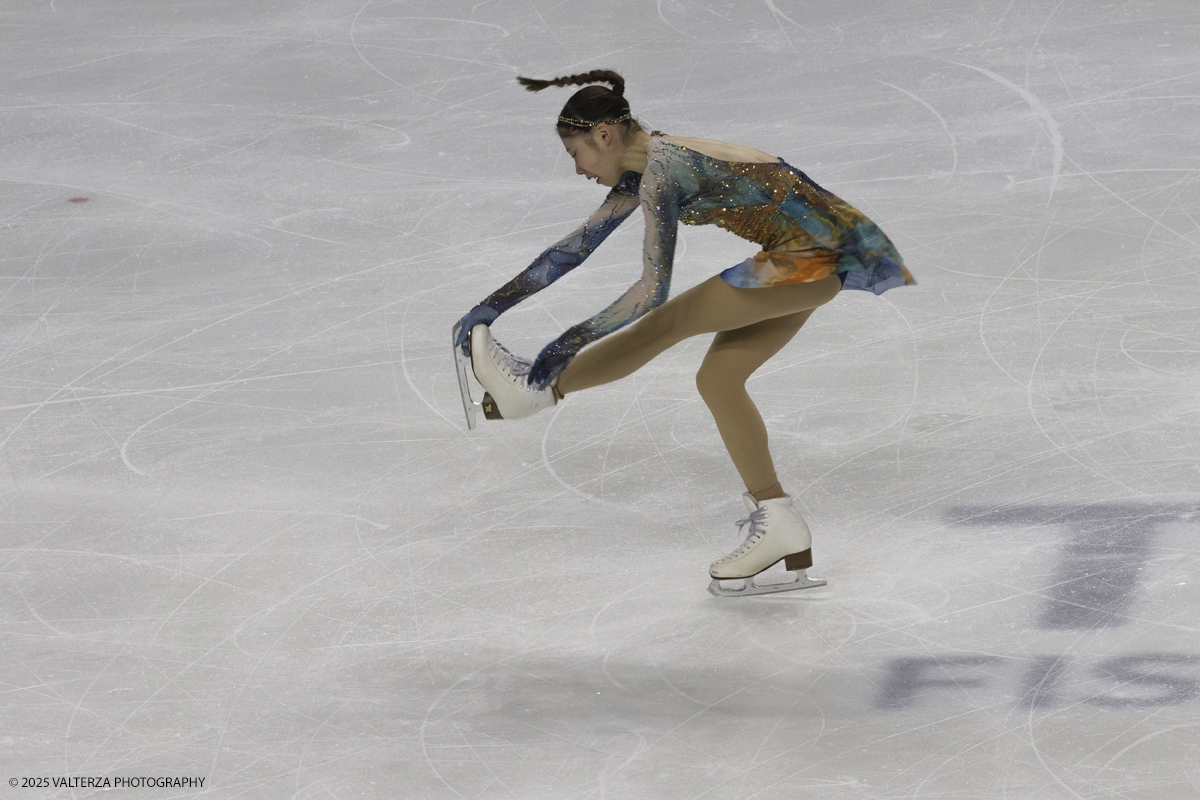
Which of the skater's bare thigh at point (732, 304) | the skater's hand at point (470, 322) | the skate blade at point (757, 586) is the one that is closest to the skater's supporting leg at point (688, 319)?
the skater's bare thigh at point (732, 304)

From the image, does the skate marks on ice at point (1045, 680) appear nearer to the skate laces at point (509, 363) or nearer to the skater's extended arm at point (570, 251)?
the skate laces at point (509, 363)

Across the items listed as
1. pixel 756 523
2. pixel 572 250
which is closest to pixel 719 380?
pixel 756 523

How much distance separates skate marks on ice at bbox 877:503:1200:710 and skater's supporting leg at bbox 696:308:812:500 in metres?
0.59

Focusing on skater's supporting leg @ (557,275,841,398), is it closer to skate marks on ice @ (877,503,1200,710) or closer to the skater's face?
the skater's face

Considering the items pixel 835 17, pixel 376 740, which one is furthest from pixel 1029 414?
pixel 835 17

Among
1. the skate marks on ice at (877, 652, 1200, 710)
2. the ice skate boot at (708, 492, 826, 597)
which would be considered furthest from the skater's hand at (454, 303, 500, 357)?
the skate marks on ice at (877, 652, 1200, 710)

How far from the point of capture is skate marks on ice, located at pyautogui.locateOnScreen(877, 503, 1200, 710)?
9.66 feet

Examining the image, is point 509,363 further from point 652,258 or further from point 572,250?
point 652,258

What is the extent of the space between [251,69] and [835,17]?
9.27ft

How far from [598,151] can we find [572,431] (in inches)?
50.2

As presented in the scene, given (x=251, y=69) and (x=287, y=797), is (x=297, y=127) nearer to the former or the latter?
(x=251, y=69)

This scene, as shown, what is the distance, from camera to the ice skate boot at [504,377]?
3.29 m

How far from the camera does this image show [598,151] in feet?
10.4

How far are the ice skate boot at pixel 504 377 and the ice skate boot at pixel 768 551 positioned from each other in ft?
1.84
